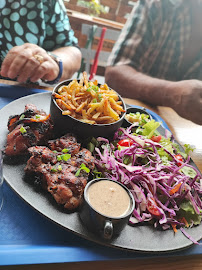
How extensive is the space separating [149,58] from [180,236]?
2606mm

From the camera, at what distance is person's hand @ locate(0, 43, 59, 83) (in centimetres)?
201

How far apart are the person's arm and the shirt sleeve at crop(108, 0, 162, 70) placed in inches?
5.4

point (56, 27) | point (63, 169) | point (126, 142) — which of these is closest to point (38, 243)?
point (63, 169)

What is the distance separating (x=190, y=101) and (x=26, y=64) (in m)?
1.75

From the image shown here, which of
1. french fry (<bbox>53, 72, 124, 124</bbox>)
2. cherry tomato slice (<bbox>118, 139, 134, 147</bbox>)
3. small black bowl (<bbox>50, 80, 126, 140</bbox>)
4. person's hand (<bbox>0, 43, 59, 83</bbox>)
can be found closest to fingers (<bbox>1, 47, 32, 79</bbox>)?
person's hand (<bbox>0, 43, 59, 83</bbox>)

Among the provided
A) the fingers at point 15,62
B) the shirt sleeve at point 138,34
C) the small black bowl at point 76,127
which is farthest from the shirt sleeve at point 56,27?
the small black bowl at point 76,127

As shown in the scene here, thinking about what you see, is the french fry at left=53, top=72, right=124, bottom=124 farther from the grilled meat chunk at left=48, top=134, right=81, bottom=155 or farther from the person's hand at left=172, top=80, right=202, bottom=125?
the person's hand at left=172, top=80, right=202, bottom=125

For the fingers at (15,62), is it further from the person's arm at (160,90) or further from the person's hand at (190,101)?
the person's hand at (190,101)

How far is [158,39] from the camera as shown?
319 cm

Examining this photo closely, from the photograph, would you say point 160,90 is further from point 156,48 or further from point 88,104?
point 88,104

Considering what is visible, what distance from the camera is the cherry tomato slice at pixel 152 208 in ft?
4.01

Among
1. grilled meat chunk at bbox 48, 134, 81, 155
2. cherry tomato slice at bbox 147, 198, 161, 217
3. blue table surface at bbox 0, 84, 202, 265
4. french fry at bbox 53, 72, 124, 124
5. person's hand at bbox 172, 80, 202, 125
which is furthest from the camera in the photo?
person's hand at bbox 172, 80, 202, 125

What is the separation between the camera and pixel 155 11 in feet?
10.0

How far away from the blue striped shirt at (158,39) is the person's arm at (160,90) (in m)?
0.18
